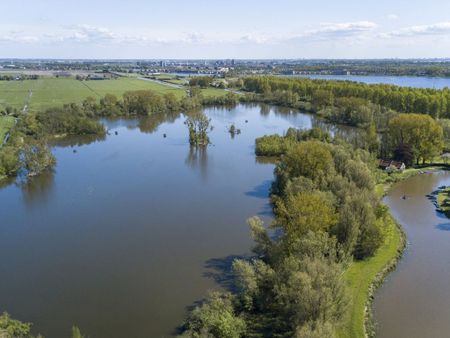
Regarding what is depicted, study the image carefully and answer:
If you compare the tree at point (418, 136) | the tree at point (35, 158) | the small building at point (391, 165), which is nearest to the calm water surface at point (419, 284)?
the small building at point (391, 165)

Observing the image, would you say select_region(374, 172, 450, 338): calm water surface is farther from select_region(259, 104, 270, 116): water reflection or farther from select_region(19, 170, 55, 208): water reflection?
select_region(259, 104, 270, 116): water reflection

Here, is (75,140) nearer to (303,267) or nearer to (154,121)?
(154,121)

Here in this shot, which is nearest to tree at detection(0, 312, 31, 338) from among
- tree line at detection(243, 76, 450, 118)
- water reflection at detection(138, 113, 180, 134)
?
water reflection at detection(138, 113, 180, 134)

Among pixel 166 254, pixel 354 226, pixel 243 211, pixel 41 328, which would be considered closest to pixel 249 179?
pixel 243 211

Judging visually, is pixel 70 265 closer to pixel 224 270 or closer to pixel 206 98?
pixel 224 270

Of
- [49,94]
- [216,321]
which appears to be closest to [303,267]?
[216,321]

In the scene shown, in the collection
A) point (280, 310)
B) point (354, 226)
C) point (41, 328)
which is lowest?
point (41, 328)
